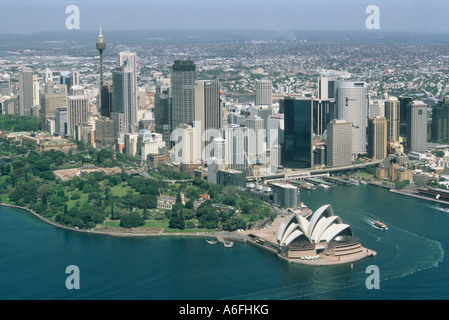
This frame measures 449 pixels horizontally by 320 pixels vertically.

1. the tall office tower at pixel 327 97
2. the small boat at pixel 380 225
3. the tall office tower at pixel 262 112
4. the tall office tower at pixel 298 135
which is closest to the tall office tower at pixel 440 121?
the tall office tower at pixel 327 97

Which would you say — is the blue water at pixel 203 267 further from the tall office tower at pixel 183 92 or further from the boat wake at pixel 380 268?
the tall office tower at pixel 183 92

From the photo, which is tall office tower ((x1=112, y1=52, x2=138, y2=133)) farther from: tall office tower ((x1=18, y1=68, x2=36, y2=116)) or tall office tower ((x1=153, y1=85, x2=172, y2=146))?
tall office tower ((x1=18, y1=68, x2=36, y2=116))

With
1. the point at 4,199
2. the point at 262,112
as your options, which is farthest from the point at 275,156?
the point at 4,199

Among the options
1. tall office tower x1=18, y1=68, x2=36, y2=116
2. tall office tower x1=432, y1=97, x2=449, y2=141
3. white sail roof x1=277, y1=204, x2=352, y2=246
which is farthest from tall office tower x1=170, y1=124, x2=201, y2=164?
tall office tower x1=18, y1=68, x2=36, y2=116

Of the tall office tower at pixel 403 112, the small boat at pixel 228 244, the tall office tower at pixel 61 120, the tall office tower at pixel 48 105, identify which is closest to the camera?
the small boat at pixel 228 244

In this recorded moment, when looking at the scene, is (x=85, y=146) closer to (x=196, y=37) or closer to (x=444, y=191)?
(x=444, y=191)

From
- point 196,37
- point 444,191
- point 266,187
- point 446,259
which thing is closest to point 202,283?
point 446,259

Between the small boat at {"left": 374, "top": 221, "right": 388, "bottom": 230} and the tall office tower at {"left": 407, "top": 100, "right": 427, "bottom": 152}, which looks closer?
the small boat at {"left": 374, "top": 221, "right": 388, "bottom": 230}
